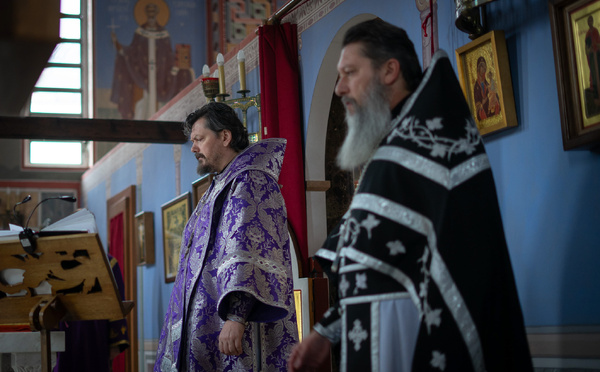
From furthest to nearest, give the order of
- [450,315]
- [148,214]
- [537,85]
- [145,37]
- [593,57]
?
[145,37] < [148,214] < [537,85] < [593,57] < [450,315]

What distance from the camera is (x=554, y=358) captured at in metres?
3.07

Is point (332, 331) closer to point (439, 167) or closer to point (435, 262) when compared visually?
point (435, 262)

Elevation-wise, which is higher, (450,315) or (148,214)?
(148,214)

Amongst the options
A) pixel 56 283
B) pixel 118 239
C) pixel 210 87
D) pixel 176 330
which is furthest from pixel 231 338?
pixel 118 239

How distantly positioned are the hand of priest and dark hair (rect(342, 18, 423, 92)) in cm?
133

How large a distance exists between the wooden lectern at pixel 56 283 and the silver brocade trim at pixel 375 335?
149 cm

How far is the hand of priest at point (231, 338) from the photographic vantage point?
10.1 ft

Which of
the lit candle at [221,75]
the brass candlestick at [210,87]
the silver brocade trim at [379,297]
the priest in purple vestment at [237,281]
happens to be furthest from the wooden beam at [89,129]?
the silver brocade trim at [379,297]

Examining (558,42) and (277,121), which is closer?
(558,42)

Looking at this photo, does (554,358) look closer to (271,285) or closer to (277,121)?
(271,285)

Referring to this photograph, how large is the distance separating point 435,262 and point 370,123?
50 cm

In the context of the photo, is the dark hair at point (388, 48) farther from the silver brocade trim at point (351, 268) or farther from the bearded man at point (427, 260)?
the silver brocade trim at point (351, 268)

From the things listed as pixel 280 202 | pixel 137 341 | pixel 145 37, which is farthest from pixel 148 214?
pixel 280 202

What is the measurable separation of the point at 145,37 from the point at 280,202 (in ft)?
37.7
